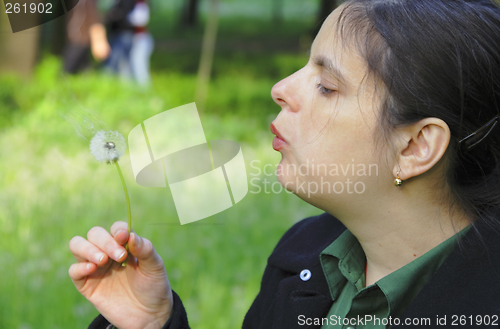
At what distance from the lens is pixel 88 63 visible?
8.42 m

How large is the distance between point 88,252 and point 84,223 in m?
2.19

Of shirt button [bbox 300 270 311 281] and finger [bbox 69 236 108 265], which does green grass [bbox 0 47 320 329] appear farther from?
shirt button [bbox 300 270 311 281]

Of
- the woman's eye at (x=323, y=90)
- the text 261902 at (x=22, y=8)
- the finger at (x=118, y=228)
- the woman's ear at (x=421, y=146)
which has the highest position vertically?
the woman's eye at (x=323, y=90)

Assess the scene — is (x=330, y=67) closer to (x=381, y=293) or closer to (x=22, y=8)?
(x=381, y=293)

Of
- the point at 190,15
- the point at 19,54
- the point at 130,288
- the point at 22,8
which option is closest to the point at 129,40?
the point at 19,54

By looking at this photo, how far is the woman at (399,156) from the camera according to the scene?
4.03 ft

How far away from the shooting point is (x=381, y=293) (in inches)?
52.1

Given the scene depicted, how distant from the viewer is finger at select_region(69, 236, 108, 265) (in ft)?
4.38

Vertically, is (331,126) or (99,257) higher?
(331,126)

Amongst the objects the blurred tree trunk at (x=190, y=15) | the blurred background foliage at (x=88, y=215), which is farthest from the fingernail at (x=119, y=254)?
the blurred tree trunk at (x=190, y=15)

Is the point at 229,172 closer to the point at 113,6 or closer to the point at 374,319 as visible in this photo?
the point at 374,319

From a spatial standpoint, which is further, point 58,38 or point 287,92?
point 58,38
